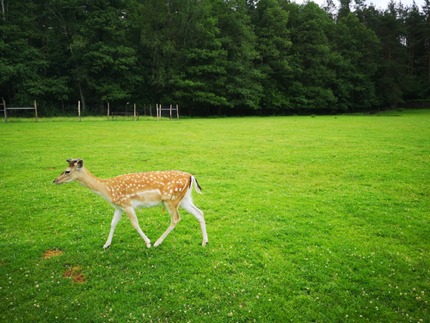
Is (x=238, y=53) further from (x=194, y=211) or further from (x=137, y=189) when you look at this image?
(x=137, y=189)

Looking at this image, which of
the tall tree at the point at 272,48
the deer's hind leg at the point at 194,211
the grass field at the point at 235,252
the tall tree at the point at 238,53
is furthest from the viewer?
the tall tree at the point at 272,48

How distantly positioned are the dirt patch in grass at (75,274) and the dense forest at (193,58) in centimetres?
4796

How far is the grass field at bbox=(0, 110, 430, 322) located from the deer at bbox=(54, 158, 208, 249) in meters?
1.02

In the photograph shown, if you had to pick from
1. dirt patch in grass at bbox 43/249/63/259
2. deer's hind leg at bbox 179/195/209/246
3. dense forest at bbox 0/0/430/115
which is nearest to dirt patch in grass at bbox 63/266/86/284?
dirt patch in grass at bbox 43/249/63/259

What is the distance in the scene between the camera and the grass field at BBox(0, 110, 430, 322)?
5293 mm

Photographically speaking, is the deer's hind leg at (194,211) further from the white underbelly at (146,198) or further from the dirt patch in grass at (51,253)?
the dirt patch in grass at (51,253)

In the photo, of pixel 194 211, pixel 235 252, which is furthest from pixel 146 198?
pixel 235 252

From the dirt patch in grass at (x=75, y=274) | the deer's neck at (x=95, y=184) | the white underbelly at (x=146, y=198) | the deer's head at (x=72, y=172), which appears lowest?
the dirt patch in grass at (x=75, y=274)

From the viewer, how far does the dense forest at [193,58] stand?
48.9 meters

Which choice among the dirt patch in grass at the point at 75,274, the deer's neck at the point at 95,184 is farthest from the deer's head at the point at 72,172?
the dirt patch in grass at the point at 75,274

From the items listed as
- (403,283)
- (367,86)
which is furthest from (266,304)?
(367,86)

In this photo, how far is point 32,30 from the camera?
49.0 m

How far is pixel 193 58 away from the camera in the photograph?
57.7 meters

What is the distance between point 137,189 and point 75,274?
2.20 meters
